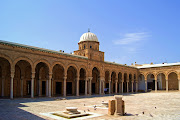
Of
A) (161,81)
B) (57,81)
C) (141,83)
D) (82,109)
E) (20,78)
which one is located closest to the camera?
(82,109)

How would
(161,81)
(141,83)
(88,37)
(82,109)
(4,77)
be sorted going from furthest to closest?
1. (141,83)
2. (161,81)
3. (88,37)
4. (4,77)
5. (82,109)

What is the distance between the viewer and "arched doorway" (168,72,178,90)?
35812mm

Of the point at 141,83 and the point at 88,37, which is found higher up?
the point at 88,37

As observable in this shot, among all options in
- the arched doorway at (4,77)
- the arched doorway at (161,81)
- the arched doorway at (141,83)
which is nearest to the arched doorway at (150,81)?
the arched doorway at (141,83)

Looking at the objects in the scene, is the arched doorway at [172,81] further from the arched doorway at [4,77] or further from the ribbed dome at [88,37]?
the arched doorway at [4,77]

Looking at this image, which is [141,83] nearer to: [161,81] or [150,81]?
[150,81]

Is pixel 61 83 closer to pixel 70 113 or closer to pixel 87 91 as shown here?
pixel 87 91

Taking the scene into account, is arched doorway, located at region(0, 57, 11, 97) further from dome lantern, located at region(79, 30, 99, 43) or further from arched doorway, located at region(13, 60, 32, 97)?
dome lantern, located at region(79, 30, 99, 43)

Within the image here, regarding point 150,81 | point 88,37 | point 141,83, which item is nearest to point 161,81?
point 150,81

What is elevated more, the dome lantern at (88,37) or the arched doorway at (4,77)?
the dome lantern at (88,37)

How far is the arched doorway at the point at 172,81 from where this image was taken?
35.8 meters

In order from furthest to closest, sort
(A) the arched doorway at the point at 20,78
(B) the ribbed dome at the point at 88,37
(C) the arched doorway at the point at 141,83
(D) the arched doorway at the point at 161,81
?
(C) the arched doorway at the point at 141,83, (D) the arched doorway at the point at 161,81, (B) the ribbed dome at the point at 88,37, (A) the arched doorway at the point at 20,78

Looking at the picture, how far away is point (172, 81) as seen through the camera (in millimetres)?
36281

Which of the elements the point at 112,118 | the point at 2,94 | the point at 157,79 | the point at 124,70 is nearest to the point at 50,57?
the point at 2,94
